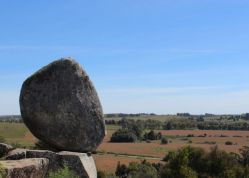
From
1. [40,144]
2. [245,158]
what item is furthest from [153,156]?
Answer: [40,144]

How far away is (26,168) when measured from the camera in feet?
51.8

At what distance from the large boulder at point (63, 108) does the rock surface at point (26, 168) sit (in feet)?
10.1

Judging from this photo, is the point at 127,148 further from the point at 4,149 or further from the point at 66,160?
the point at 66,160

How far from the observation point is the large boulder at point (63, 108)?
68.1ft

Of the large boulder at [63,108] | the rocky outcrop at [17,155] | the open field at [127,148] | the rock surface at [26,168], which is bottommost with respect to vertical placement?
the open field at [127,148]

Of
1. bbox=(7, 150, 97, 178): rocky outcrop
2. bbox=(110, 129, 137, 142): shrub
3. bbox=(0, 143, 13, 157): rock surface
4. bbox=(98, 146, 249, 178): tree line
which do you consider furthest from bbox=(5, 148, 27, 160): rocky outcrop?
bbox=(110, 129, 137, 142): shrub

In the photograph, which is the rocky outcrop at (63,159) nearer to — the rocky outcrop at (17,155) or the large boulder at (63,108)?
the rocky outcrop at (17,155)

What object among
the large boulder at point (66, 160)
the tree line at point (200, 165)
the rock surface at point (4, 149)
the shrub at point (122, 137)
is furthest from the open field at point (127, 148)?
the large boulder at point (66, 160)

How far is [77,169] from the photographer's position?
762 inches

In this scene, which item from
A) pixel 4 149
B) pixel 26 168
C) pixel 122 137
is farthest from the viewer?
pixel 122 137

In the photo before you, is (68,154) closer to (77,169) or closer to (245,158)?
(77,169)

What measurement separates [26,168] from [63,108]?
205 inches

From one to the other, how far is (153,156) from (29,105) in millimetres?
69598

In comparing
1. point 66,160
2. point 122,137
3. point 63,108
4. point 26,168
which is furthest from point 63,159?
point 122,137
